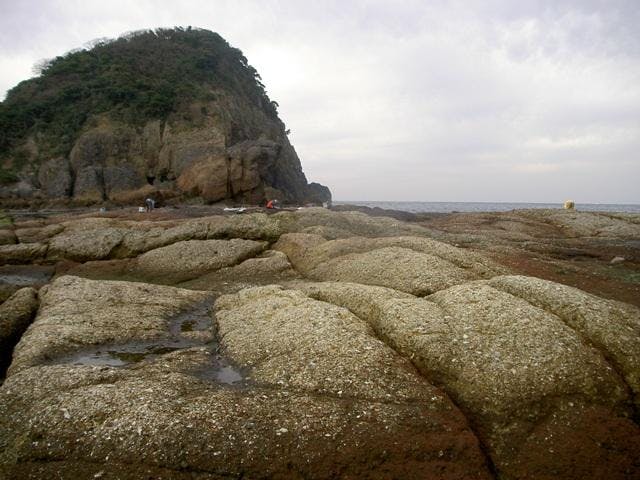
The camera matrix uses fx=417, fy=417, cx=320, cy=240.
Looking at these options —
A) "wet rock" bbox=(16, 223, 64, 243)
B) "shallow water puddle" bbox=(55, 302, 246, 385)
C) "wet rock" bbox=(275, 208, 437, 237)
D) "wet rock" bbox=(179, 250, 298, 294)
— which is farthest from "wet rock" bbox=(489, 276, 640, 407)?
"wet rock" bbox=(16, 223, 64, 243)

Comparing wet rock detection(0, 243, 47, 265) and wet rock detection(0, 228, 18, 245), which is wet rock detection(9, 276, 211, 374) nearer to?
wet rock detection(0, 243, 47, 265)

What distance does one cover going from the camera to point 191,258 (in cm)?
2319

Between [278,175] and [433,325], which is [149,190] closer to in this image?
[278,175]

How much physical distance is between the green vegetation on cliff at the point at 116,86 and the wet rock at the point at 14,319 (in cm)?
6838

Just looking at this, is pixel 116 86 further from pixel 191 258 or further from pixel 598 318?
pixel 598 318

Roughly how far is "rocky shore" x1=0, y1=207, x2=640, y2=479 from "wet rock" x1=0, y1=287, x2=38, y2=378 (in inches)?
2.8

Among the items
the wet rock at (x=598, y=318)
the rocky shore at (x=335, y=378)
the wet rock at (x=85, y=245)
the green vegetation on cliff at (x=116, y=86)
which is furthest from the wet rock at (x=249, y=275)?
the green vegetation on cliff at (x=116, y=86)

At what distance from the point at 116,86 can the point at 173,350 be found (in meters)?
87.1

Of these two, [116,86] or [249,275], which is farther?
[116,86]

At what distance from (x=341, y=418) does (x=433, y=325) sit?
423cm

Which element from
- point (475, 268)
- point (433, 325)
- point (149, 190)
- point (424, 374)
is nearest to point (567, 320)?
point (433, 325)

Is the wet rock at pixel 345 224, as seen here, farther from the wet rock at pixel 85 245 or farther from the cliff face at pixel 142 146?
the cliff face at pixel 142 146

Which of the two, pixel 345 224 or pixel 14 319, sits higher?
pixel 345 224

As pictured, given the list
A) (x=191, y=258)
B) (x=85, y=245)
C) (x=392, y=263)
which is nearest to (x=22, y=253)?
(x=85, y=245)
